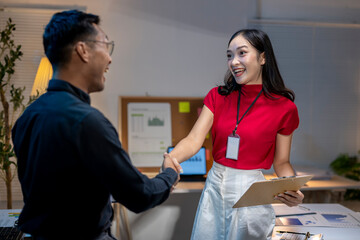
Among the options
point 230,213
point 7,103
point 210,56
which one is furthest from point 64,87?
point 210,56

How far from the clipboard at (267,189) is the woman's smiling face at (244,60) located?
574mm

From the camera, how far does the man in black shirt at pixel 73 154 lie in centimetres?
Result: 102

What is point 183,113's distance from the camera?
3.51m

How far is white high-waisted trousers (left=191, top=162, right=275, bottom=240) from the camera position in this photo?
1745mm

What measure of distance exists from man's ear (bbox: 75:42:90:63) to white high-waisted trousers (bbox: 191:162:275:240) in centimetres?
96

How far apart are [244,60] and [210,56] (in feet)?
5.73

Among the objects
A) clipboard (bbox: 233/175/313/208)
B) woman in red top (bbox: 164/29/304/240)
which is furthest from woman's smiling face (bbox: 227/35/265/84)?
clipboard (bbox: 233/175/313/208)

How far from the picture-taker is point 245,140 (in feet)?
5.95

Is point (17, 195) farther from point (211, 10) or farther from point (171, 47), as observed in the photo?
point (211, 10)

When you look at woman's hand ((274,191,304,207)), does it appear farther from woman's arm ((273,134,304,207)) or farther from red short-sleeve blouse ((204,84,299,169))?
red short-sleeve blouse ((204,84,299,169))

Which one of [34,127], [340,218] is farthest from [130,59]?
[34,127]

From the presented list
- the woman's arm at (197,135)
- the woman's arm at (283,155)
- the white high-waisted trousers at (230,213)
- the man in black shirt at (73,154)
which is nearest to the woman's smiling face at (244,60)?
the woman's arm at (197,135)

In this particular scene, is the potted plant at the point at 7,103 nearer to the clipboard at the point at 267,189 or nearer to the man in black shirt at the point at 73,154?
the man in black shirt at the point at 73,154

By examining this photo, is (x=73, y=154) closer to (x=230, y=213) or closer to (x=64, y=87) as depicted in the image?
(x=64, y=87)
